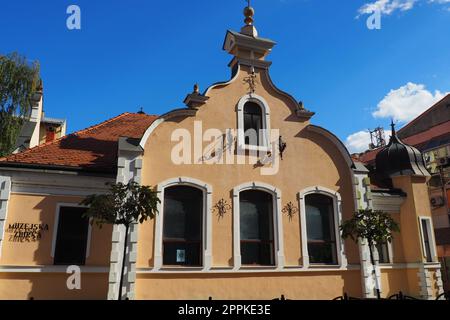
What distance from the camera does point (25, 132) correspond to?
19.8m

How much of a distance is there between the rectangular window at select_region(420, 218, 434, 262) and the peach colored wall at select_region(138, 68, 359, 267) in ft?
11.3

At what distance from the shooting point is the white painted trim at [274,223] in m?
11.9

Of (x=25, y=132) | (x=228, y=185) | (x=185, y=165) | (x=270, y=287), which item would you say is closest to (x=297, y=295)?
Answer: (x=270, y=287)

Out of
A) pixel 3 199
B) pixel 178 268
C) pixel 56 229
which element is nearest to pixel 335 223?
pixel 178 268

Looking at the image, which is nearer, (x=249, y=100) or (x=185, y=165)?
(x=185, y=165)

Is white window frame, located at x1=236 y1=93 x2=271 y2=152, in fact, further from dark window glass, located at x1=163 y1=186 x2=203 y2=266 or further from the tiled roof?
the tiled roof

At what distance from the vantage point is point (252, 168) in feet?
42.3

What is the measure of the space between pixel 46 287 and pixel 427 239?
1356 centimetres

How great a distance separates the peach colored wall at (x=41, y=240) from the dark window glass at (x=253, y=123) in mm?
5580

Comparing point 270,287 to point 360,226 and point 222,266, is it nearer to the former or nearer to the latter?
point 222,266

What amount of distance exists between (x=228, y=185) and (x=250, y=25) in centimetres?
678

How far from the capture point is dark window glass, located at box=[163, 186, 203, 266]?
11.6 meters

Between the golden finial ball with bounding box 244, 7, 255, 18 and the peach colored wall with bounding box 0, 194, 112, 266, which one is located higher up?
the golden finial ball with bounding box 244, 7, 255, 18

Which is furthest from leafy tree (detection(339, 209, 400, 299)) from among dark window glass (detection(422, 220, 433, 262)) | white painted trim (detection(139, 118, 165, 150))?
white painted trim (detection(139, 118, 165, 150))
